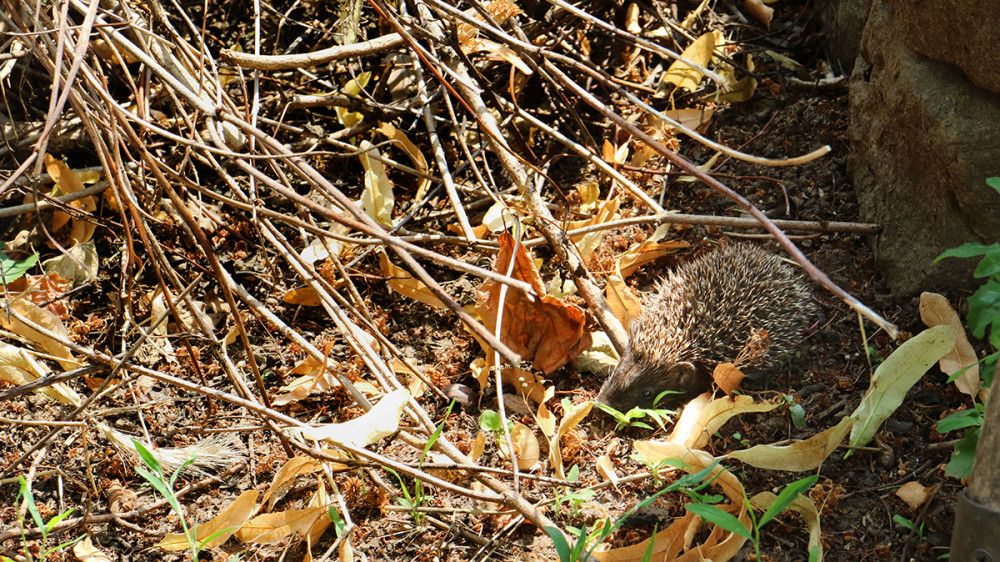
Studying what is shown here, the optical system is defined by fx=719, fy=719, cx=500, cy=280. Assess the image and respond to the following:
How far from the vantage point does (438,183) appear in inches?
142

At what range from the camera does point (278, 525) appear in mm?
2529

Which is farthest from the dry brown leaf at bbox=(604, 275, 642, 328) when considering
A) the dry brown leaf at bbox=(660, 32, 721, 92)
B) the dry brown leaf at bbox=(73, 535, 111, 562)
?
the dry brown leaf at bbox=(73, 535, 111, 562)

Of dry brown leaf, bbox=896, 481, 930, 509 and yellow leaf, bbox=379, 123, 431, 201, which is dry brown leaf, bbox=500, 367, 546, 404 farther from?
dry brown leaf, bbox=896, 481, 930, 509

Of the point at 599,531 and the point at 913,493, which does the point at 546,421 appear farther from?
the point at 913,493

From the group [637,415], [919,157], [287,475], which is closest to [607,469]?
[637,415]

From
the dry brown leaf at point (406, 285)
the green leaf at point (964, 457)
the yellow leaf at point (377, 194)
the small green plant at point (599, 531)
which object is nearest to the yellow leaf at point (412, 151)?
the yellow leaf at point (377, 194)

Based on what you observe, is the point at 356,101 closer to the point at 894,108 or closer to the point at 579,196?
the point at 579,196

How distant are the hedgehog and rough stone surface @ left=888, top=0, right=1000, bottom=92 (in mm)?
1003

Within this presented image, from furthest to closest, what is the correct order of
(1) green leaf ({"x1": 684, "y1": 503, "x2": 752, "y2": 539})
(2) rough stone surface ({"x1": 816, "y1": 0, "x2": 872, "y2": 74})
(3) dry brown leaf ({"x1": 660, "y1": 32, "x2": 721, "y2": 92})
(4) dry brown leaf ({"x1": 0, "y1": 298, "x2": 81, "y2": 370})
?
(3) dry brown leaf ({"x1": 660, "y1": 32, "x2": 721, "y2": 92})
(2) rough stone surface ({"x1": 816, "y1": 0, "x2": 872, "y2": 74})
(4) dry brown leaf ({"x1": 0, "y1": 298, "x2": 81, "y2": 370})
(1) green leaf ({"x1": 684, "y1": 503, "x2": 752, "y2": 539})

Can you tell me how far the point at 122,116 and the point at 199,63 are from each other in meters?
0.49

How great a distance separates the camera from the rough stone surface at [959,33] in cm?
245

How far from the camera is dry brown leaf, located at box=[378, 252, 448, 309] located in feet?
10.7

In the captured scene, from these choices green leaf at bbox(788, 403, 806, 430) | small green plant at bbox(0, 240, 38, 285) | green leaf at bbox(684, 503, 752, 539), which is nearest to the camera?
green leaf at bbox(684, 503, 752, 539)

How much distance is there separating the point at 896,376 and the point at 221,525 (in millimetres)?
2396
